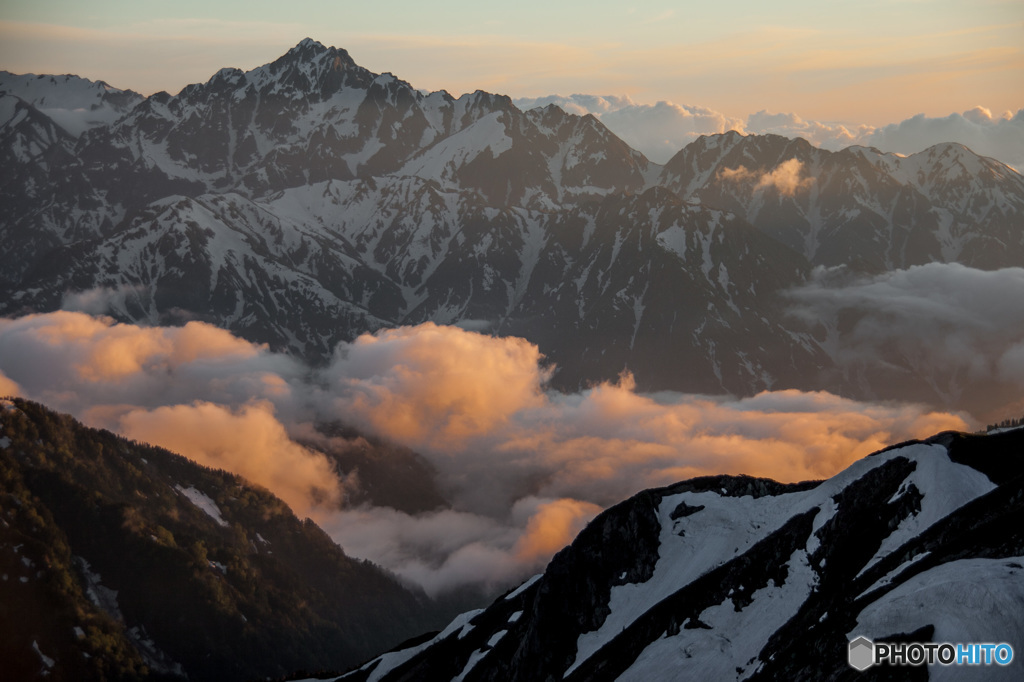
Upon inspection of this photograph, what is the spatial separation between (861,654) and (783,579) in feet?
94.1

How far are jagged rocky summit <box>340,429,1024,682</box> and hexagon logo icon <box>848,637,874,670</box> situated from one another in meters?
0.84

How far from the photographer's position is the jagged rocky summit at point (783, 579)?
74.2 metres

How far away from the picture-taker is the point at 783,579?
102625 millimetres

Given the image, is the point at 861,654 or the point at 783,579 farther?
the point at 783,579

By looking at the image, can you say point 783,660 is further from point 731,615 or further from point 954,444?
point 954,444

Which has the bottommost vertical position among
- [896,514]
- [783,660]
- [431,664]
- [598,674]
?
[431,664]

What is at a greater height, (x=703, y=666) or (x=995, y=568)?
(x=995, y=568)

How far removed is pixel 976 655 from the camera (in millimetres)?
65938

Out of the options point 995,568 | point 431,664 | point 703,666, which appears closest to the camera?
point 995,568

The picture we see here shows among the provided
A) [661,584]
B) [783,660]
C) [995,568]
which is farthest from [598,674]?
[995,568]

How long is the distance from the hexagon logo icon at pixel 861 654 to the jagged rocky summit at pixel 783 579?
0.84m

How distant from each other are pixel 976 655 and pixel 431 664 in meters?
105

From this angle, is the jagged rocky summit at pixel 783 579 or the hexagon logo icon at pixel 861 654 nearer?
the hexagon logo icon at pixel 861 654

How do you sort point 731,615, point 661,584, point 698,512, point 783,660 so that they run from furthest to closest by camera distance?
point 698,512 → point 661,584 → point 731,615 → point 783,660
